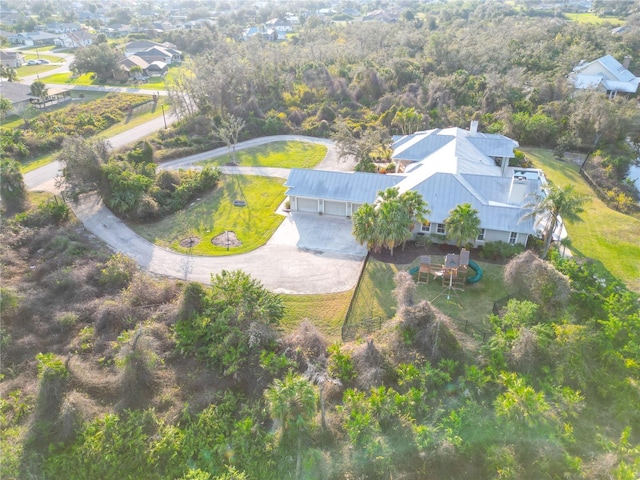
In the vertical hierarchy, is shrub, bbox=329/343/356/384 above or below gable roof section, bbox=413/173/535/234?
below

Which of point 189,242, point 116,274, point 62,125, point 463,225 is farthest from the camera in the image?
point 62,125

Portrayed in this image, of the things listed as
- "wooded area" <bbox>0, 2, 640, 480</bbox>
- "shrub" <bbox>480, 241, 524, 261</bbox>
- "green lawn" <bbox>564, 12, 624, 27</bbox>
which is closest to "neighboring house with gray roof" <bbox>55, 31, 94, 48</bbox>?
"wooded area" <bbox>0, 2, 640, 480</bbox>

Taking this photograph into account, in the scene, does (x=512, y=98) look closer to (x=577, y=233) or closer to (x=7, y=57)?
(x=577, y=233)

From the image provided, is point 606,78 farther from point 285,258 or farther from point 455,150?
point 285,258

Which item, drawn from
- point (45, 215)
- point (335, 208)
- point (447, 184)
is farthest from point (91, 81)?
point (447, 184)

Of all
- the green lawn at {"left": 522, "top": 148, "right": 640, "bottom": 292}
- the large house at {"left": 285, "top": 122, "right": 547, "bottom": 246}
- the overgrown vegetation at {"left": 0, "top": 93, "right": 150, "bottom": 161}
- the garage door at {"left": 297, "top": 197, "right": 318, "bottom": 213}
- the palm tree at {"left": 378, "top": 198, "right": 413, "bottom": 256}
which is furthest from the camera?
the overgrown vegetation at {"left": 0, "top": 93, "right": 150, "bottom": 161}

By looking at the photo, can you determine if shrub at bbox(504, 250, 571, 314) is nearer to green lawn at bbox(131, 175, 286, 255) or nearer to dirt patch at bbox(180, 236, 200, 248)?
green lawn at bbox(131, 175, 286, 255)
